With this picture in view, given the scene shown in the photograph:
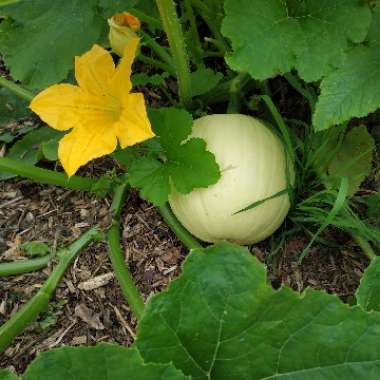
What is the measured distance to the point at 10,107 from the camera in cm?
230

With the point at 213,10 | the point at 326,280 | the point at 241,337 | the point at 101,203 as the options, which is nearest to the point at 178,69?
the point at 213,10

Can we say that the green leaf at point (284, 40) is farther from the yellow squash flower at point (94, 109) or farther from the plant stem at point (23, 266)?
the plant stem at point (23, 266)

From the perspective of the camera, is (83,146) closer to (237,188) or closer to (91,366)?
(237,188)

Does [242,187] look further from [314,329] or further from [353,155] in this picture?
[314,329]

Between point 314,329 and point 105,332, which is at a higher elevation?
point 314,329

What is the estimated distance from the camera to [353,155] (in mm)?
2018

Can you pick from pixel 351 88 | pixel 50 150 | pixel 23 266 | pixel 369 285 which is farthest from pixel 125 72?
pixel 369 285

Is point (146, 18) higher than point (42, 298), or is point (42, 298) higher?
point (146, 18)

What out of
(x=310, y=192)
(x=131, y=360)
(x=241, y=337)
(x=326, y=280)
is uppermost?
(x=131, y=360)

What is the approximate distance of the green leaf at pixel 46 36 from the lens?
1.69 m

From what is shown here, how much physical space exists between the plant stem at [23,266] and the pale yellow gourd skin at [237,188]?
41 centimetres

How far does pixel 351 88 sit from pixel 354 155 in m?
0.50

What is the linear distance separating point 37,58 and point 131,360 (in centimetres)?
94

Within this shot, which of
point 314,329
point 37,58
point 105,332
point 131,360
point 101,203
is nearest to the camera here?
point 131,360
